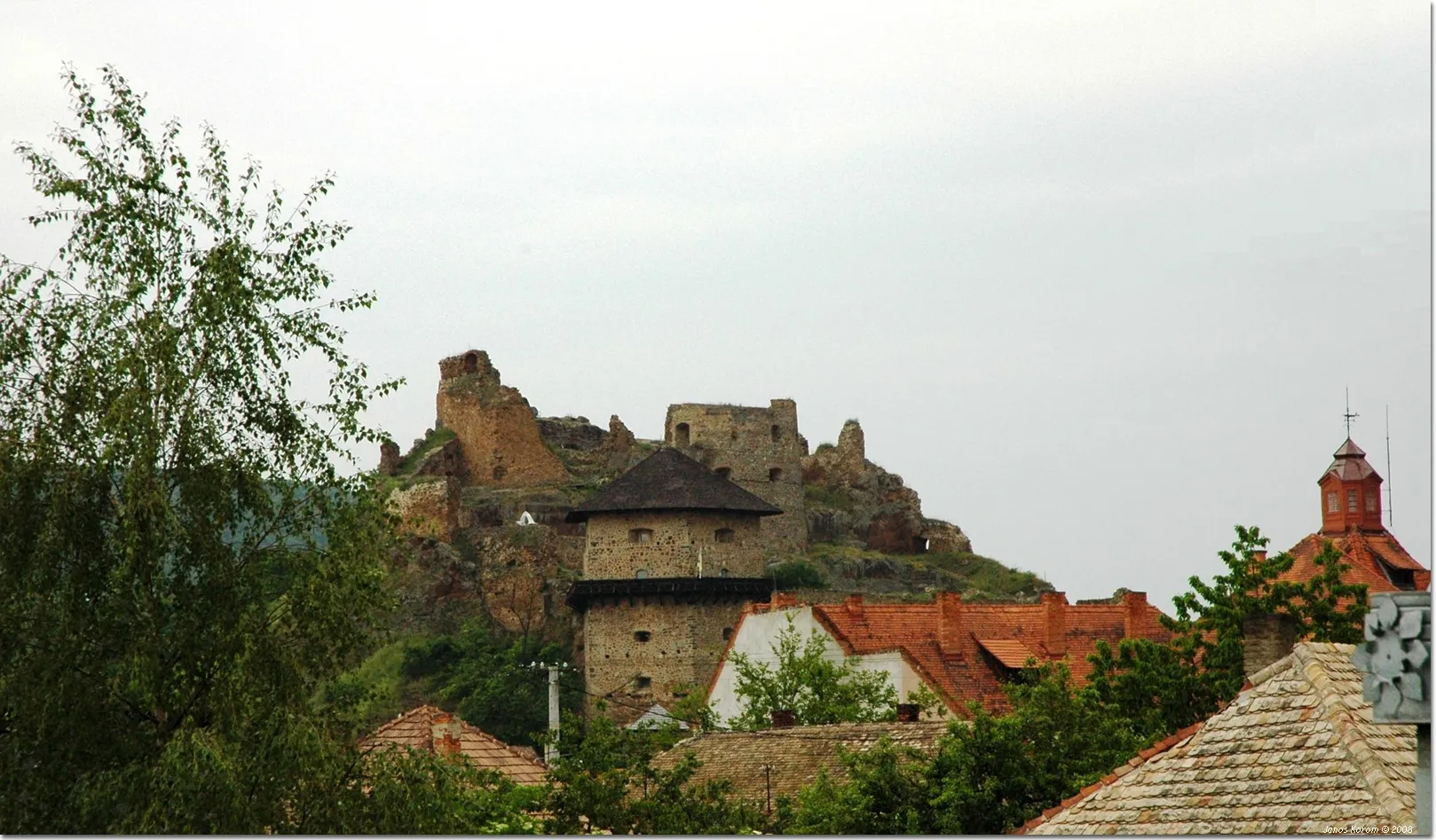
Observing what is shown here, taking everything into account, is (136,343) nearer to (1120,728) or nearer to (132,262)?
(132,262)

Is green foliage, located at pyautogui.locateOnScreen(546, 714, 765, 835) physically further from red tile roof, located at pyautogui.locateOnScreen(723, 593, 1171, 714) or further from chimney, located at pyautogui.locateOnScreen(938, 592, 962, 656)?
chimney, located at pyautogui.locateOnScreen(938, 592, 962, 656)

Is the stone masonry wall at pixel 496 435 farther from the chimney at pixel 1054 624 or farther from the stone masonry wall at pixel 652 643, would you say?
the chimney at pixel 1054 624

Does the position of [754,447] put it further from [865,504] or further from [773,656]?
[773,656]

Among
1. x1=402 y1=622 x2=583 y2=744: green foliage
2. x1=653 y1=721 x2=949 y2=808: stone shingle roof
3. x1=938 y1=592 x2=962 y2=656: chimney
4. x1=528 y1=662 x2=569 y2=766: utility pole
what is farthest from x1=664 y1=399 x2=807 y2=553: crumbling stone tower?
x1=653 y1=721 x2=949 y2=808: stone shingle roof

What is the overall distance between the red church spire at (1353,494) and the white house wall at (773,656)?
14297 mm

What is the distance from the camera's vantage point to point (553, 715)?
142 feet

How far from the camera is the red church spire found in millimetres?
51625

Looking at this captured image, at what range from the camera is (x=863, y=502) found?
Answer: 71750mm

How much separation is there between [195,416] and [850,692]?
77.7ft

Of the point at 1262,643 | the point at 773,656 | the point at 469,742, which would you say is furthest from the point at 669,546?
the point at 1262,643

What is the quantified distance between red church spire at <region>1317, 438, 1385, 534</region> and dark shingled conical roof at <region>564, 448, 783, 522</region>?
583 inches

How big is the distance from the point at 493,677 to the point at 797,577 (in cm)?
1024

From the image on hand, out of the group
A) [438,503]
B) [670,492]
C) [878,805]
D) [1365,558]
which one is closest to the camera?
[878,805]

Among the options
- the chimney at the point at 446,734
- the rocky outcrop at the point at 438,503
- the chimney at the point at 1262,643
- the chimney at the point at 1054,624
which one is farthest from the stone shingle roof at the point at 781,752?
the rocky outcrop at the point at 438,503
